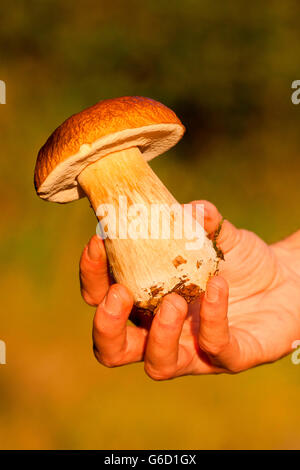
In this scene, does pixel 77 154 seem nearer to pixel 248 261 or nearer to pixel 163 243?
pixel 163 243

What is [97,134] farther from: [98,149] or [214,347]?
[214,347]

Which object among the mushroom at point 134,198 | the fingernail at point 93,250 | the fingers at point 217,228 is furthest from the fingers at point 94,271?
the fingers at point 217,228

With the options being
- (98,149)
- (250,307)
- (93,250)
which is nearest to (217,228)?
(250,307)

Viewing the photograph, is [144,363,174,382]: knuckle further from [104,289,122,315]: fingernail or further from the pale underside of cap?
the pale underside of cap

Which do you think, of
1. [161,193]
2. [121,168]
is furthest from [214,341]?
[121,168]

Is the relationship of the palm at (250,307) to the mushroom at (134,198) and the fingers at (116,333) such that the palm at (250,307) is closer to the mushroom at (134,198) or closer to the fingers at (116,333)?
the fingers at (116,333)

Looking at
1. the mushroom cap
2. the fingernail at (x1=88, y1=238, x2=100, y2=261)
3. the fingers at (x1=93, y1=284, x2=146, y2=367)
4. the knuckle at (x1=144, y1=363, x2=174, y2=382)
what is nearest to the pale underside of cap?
the mushroom cap
